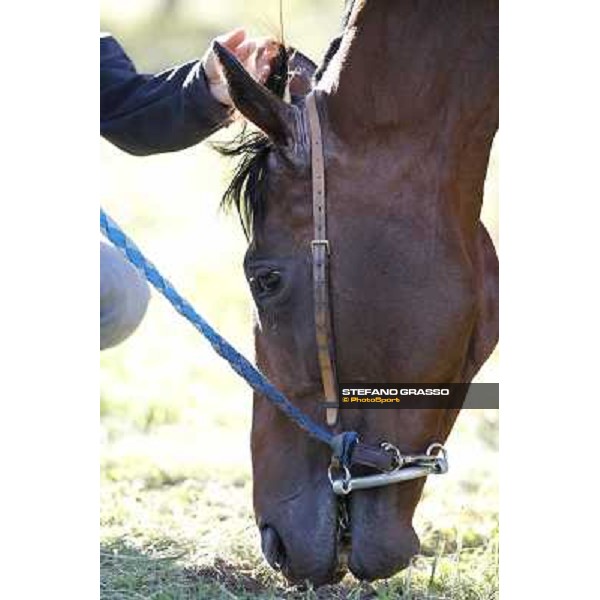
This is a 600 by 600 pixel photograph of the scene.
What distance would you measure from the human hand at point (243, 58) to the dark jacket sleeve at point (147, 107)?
0.20 ft

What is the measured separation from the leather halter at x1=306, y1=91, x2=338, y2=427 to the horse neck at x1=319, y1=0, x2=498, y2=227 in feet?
0.28

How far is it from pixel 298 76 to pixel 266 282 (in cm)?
48

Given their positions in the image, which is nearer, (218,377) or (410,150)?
(410,150)

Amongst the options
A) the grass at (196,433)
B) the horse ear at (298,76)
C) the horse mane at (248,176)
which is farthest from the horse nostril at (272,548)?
the horse ear at (298,76)

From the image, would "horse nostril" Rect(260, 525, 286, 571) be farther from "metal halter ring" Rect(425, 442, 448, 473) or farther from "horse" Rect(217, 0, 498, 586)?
"metal halter ring" Rect(425, 442, 448, 473)

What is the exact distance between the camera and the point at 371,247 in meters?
3.00

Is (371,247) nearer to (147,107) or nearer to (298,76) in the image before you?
(298,76)

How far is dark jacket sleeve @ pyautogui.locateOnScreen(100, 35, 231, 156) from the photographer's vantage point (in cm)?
334

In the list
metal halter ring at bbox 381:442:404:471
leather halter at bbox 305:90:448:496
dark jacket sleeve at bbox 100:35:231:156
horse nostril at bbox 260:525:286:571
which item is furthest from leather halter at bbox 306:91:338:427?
dark jacket sleeve at bbox 100:35:231:156

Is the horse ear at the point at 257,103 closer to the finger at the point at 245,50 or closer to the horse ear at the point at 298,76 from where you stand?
the horse ear at the point at 298,76
